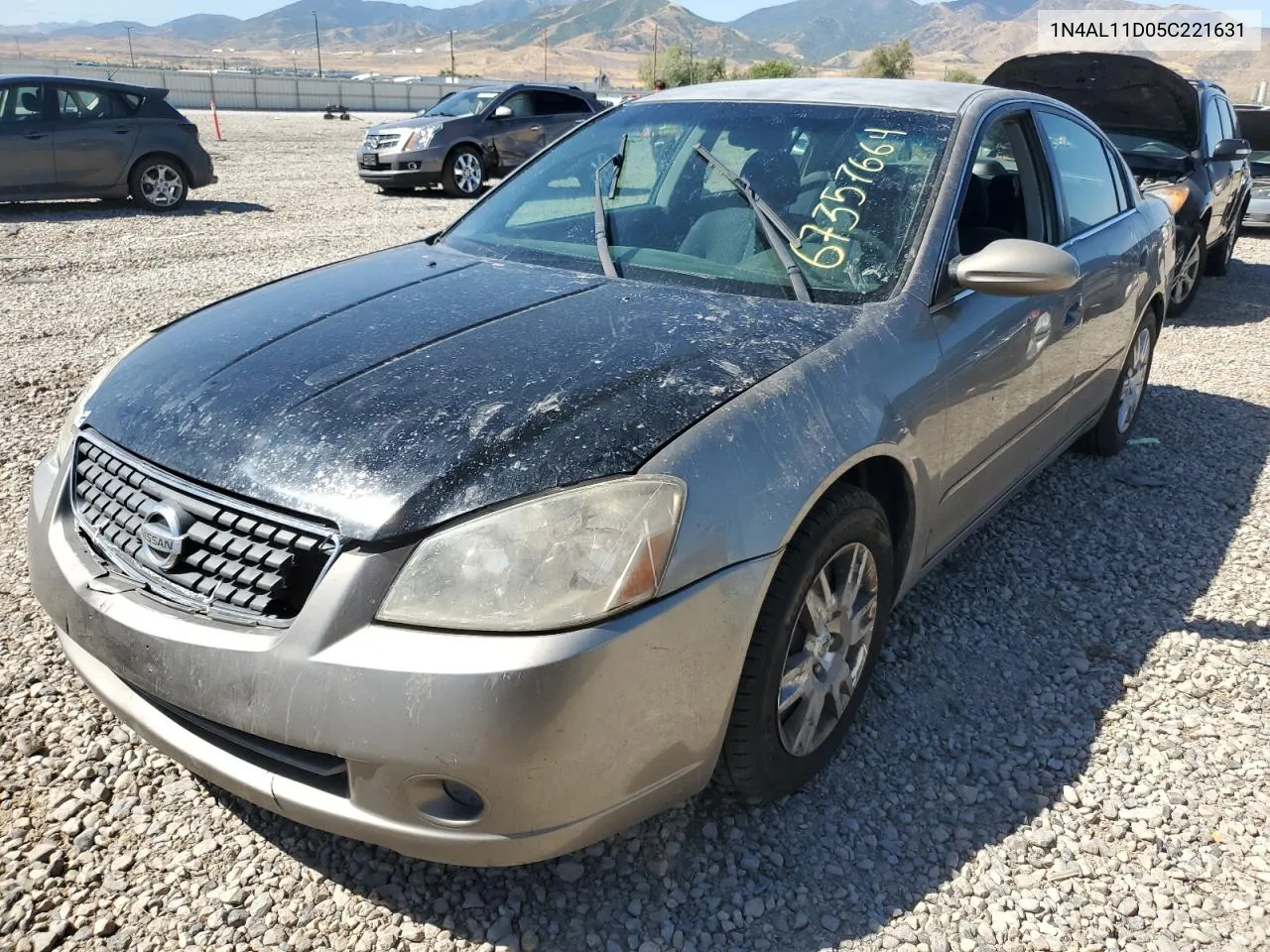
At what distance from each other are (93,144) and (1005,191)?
443 inches

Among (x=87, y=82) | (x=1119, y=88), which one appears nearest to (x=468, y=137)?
(x=87, y=82)

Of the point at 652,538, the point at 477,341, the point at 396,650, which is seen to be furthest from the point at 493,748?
the point at 477,341

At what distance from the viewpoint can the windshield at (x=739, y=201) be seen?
9.19ft

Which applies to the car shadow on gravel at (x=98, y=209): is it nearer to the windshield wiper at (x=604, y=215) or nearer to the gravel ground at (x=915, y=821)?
the gravel ground at (x=915, y=821)

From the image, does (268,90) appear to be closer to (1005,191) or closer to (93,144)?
(93,144)

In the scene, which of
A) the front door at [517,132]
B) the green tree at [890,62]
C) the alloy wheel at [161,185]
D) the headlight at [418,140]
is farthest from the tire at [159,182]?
the green tree at [890,62]

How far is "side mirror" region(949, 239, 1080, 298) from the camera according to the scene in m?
2.65

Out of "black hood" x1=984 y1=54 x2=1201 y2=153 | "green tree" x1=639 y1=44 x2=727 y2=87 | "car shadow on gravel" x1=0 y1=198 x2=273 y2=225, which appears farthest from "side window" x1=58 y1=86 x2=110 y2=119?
"green tree" x1=639 y1=44 x2=727 y2=87

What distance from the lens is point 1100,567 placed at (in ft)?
12.3

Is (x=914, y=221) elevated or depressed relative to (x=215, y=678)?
elevated

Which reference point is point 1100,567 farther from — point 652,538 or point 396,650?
point 396,650

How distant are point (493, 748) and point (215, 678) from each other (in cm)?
56

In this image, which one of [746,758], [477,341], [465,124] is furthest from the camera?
[465,124]

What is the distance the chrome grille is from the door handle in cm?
275
